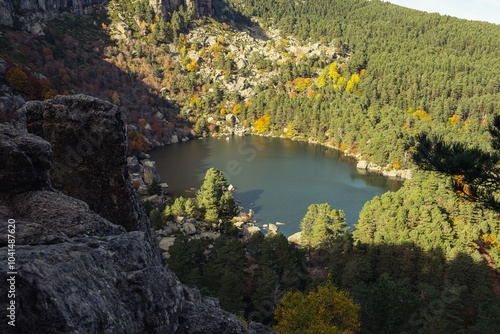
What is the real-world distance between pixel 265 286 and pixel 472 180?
66.7ft

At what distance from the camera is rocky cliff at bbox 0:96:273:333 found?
5086 mm

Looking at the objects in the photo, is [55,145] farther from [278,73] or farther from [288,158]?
[278,73]

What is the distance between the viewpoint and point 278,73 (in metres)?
170

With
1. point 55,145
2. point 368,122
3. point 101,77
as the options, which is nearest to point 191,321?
point 55,145

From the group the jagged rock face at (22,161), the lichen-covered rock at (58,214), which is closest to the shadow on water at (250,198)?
the lichen-covered rock at (58,214)

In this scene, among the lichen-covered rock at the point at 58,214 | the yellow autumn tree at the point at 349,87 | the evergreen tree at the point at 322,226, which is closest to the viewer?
the lichen-covered rock at the point at 58,214

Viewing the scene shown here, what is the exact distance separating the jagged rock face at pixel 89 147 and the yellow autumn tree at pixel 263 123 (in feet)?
416

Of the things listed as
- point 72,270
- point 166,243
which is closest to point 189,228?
point 166,243

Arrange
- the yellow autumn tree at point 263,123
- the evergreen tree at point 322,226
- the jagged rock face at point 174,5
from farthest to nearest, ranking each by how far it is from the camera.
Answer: the jagged rock face at point 174,5 → the yellow autumn tree at point 263,123 → the evergreen tree at point 322,226

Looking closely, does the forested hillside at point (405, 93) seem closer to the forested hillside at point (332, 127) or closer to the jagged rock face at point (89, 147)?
the forested hillside at point (332, 127)

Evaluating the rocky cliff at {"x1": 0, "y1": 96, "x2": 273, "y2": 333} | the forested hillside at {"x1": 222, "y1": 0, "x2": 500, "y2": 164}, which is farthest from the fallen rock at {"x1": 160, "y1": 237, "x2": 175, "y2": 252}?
the forested hillside at {"x1": 222, "y1": 0, "x2": 500, "y2": 164}

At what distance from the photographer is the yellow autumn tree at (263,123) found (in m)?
139

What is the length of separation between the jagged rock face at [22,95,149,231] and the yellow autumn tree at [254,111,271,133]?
12678 centimetres

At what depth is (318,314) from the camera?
2267cm
